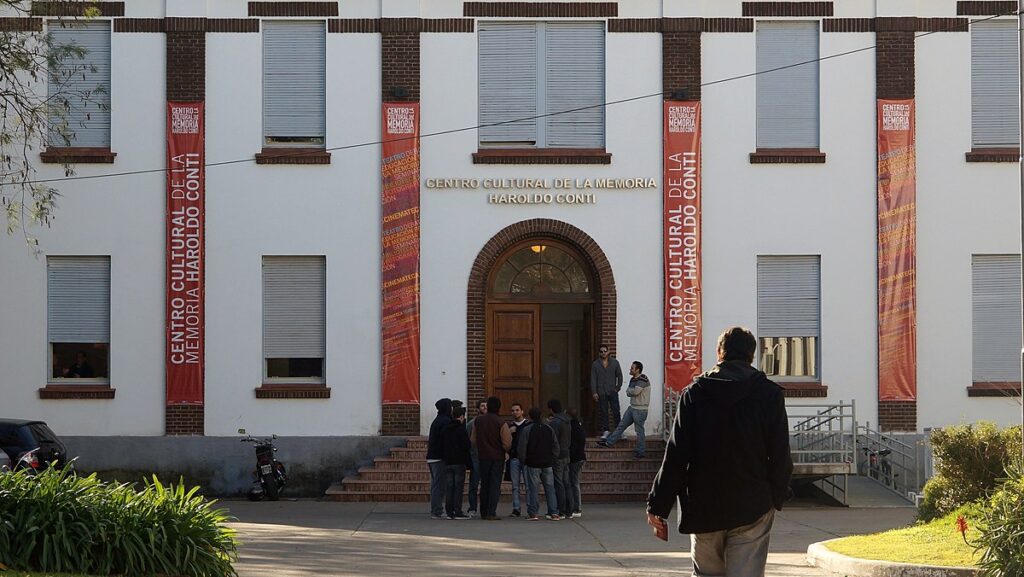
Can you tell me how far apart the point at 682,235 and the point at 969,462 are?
10450 millimetres

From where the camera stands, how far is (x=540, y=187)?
24.6 meters

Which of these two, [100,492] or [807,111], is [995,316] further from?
[100,492]

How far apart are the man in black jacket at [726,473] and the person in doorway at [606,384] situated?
53.3 feet

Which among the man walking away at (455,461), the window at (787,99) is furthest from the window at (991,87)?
the man walking away at (455,461)

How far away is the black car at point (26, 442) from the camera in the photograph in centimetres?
1900

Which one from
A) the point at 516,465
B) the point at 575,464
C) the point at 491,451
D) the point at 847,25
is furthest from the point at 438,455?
the point at 847,25

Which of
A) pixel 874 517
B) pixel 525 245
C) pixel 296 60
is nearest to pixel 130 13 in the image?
pixel 296 60

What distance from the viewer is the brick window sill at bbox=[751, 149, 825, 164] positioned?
24609mm

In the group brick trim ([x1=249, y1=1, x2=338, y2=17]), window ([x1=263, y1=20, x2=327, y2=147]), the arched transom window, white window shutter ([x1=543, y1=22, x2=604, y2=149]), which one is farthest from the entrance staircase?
brick trim ([x1=249, y1=1, x2=338, y2=17])

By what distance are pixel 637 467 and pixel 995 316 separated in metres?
7.20

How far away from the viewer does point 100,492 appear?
1184 centimetres

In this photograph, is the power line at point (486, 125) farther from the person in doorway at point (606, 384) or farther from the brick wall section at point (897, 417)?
the brick wall section at point (897, 417)

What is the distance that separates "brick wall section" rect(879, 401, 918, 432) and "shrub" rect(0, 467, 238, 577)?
15.4 metres

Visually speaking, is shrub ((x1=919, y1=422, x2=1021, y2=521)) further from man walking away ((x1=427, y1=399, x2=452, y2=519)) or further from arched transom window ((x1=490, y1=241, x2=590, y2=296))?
arched transom window ((x1=490, y1=241, x2=590, y2=296))
